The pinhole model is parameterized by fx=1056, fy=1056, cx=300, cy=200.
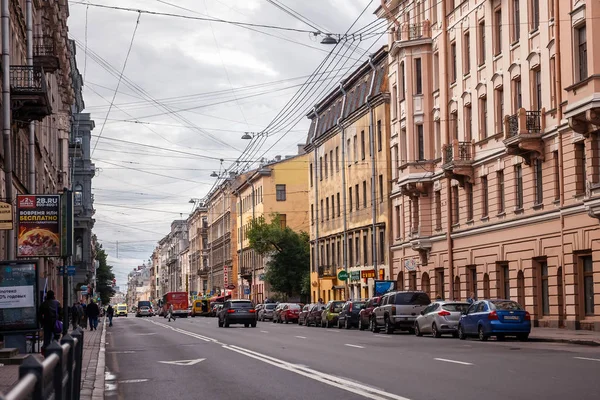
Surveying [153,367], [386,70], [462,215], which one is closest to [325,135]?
[386,70]

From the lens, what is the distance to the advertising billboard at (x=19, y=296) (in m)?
23.7

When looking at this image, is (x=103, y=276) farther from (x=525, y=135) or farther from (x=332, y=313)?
(x=525, y=135)

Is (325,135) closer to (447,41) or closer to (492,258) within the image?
(447,41)

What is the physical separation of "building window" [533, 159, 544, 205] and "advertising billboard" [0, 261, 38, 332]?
876 inches

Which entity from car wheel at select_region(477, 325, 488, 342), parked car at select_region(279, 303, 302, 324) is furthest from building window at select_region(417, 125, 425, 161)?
car wheel at select_region(477, 325, 488, 342)

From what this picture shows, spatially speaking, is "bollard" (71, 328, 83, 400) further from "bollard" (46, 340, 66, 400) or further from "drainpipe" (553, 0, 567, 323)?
"drainpipe" (553, 0, 567, 323)

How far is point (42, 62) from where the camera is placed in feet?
126

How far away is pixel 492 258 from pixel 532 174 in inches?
233

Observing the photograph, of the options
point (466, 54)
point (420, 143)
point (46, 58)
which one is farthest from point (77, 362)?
point (420, 143)

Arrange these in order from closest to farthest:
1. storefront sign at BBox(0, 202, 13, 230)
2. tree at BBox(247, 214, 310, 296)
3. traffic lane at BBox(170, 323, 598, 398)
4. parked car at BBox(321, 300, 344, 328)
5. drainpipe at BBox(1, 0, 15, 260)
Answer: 1. traffic lane at BBox(170, 323, 598, 398)
2. storefront sign at BBox(0, 202, 13, 230)
3. drainpipe at BBox(1, 0, 15, 260)
4. parked car at BBox(321, 300, 344, 328)
5. tree at BBox(247, 214, 310, 296)

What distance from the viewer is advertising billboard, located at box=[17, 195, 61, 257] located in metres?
26.3

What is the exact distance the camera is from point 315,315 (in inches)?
2274

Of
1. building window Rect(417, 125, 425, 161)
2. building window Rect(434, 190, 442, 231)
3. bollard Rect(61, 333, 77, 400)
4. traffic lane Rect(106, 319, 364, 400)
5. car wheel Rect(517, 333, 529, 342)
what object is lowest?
car wheel Rect(517, 333, 529, 342)

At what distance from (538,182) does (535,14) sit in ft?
21.0
